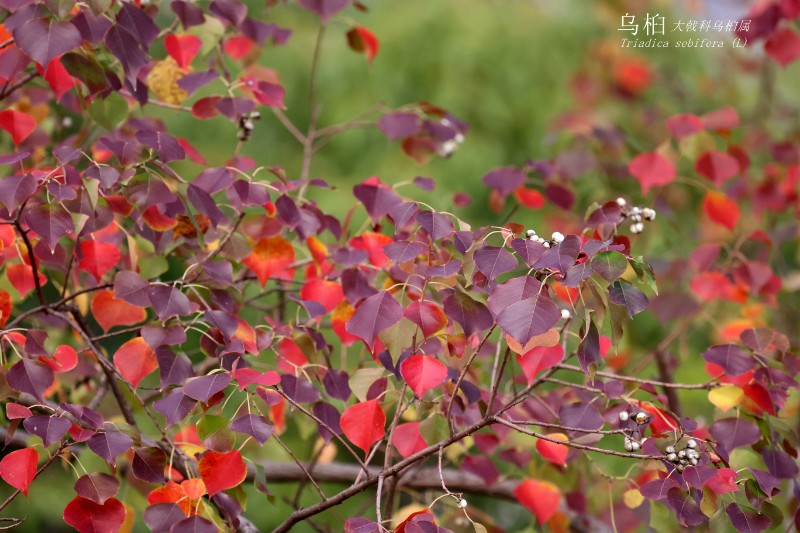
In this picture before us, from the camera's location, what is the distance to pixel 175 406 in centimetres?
119

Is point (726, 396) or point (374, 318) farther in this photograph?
point (726, 396)

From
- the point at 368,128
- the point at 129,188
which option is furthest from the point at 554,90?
the point at 129,188

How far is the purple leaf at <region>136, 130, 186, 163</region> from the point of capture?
4.39 ft

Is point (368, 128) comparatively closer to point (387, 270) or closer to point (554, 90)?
point (554, 90)

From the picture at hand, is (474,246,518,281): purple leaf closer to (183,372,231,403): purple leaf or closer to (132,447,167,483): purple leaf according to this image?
(183,372,231,403): purple leaf

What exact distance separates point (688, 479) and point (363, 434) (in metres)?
0.44

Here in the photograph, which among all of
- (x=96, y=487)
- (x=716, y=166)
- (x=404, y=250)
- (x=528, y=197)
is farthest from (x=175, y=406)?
(x=716, y=166)

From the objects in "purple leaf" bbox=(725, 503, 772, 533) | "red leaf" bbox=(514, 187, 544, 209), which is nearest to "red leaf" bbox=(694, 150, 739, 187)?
"red leaf" bbox=(514, 187, 544, 209)

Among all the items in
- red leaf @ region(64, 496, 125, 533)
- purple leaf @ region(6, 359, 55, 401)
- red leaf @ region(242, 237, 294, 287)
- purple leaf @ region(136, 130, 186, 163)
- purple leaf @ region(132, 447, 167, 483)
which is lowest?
red leaf @ region(64, 496, 125, 533)

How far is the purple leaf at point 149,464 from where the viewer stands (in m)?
1.25

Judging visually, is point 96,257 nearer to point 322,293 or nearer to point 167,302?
point 167,302

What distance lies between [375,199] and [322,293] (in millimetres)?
187

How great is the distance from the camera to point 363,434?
1274 mm

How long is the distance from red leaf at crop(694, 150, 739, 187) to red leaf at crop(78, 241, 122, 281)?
1.32 meters
